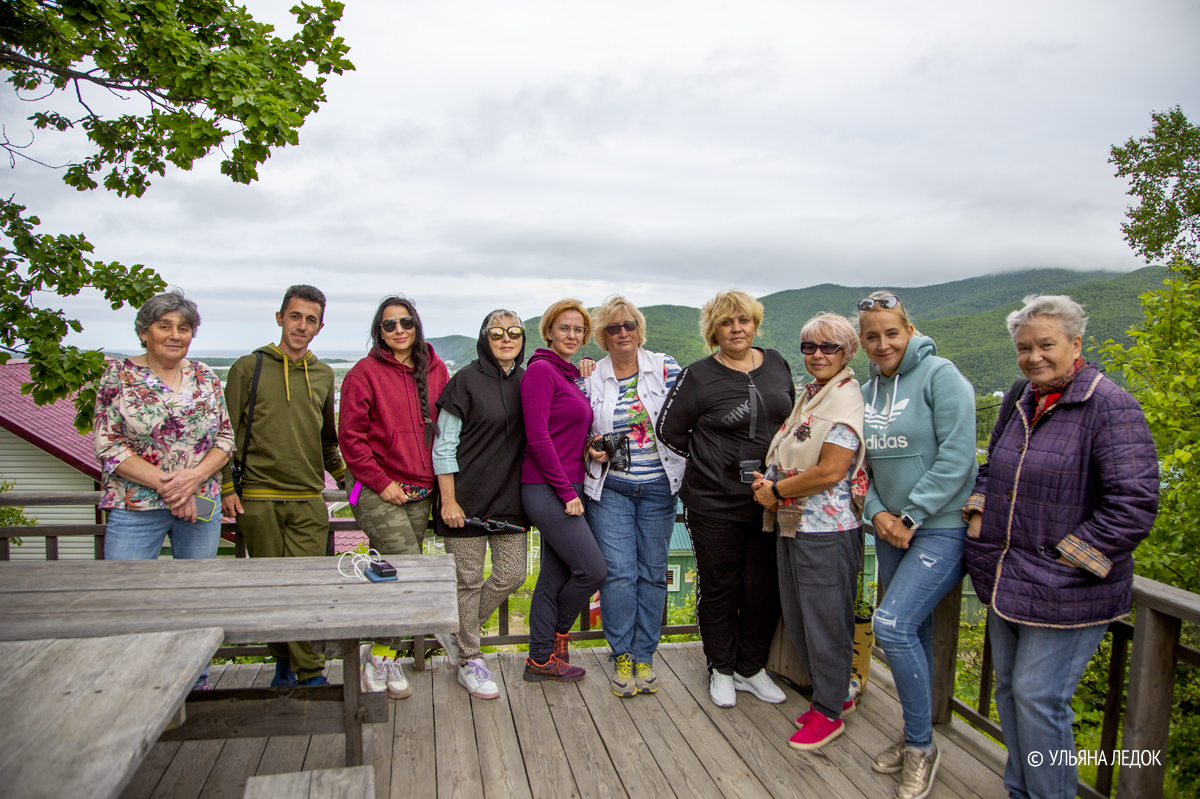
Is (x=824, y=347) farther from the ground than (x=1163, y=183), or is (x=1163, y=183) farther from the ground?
(x=1163, y=183)

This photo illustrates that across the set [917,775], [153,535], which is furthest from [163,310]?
[917,775]

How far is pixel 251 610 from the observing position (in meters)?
1.91

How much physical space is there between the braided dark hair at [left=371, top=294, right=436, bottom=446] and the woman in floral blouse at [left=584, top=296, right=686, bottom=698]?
2.37 feet

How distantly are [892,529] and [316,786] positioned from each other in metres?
1.96

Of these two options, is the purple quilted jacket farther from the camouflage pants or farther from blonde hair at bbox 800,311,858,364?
the camouflage pants

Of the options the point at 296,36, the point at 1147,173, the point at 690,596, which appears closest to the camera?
the point at 296,36

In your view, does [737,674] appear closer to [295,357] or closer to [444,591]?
[444,591]

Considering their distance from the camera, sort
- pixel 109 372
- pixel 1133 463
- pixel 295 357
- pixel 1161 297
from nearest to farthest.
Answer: pixel 1133 463 → pixel 109 372 → pixel 295 357 → pixel 1161 297

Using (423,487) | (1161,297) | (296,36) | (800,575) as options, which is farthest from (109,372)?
(1161,297)

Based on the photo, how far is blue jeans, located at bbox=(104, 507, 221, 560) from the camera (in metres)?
2.59

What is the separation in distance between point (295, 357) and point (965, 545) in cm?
272

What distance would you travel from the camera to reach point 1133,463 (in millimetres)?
1833

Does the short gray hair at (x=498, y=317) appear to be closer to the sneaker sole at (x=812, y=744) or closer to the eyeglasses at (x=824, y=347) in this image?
the eyeglasses at (x=824, y=347)

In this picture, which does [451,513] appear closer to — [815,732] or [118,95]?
[815,732]
